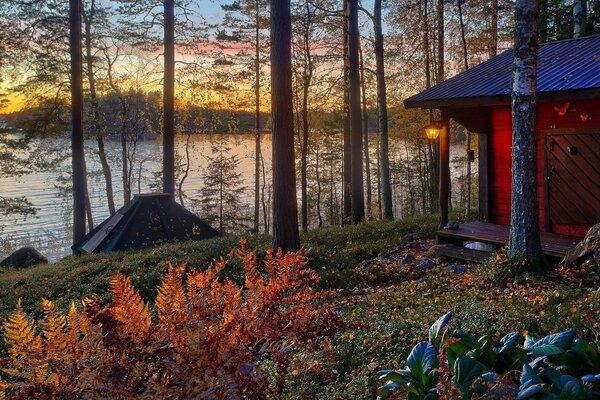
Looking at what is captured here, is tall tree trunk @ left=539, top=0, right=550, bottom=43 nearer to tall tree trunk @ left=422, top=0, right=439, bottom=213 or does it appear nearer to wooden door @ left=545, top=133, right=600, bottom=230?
tall tree trunk @ left=422, top=0, right=439, bottom=213

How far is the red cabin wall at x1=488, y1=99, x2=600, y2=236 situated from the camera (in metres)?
9.30

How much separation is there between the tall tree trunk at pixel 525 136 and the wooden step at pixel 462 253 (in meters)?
1.55

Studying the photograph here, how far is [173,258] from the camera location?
33.5 feet

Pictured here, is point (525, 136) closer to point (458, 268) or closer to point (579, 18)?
point (458, 268)

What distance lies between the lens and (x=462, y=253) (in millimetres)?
9234

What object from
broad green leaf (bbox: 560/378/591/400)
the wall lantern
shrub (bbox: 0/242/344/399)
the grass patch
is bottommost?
the grass patch

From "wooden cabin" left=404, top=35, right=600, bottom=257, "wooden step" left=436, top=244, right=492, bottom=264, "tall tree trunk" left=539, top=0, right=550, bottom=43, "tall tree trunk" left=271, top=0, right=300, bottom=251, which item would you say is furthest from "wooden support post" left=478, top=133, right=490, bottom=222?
"tall tree trunk" left=539, top=0, right=550, bottom=43

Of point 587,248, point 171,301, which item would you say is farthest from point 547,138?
point 171,301

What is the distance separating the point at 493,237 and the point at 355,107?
7.75 metres

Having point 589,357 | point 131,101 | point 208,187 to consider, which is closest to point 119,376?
point 589,357

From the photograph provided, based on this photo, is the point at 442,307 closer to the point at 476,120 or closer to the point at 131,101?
the point at 476,120

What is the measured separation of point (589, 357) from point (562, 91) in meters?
5.52

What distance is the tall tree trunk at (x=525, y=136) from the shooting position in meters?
6.82

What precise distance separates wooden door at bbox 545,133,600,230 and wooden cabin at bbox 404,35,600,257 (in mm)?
16
